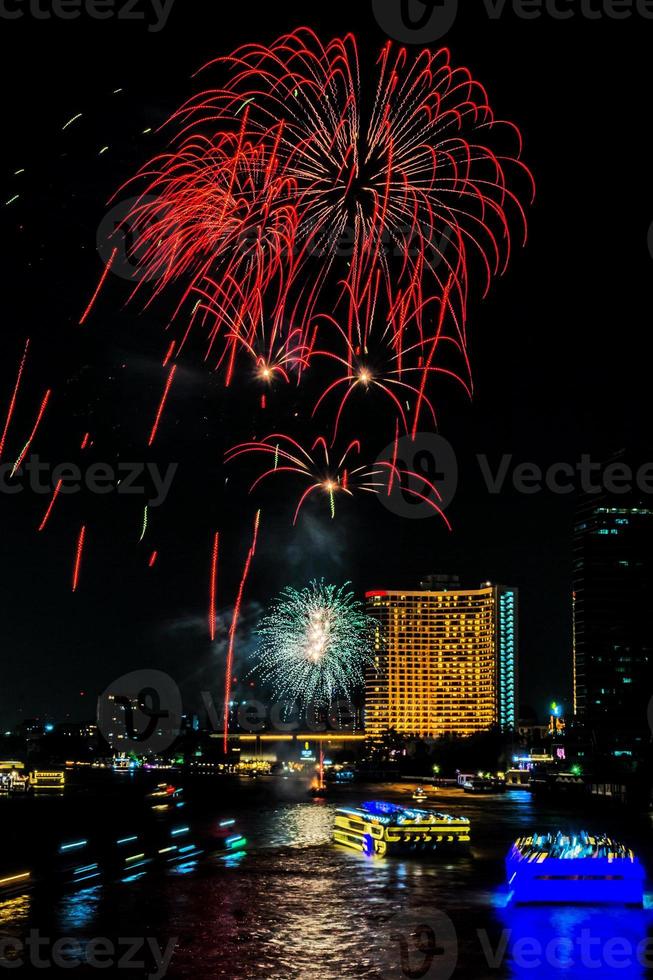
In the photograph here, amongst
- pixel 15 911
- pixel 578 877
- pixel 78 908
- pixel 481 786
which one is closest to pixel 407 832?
pixel 578 877

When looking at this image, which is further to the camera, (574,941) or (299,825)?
(299,825)

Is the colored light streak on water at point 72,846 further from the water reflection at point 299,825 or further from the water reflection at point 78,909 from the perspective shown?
the water reflection at point 299,825

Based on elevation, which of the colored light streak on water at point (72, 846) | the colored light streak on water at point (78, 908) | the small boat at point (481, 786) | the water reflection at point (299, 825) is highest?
the colored light streak on water at point (72, 846)

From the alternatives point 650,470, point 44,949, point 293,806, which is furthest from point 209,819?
point 650,470

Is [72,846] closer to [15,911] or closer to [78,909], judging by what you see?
[78,909]

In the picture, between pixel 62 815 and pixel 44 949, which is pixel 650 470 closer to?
pixel 62 815

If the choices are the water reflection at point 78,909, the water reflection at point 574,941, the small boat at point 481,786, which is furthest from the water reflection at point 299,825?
the small boat at point 481,786

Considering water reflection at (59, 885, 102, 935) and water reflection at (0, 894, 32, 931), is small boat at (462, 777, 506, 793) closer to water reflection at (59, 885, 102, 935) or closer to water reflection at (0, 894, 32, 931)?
water reflection at (59, 885, 102, 935)
